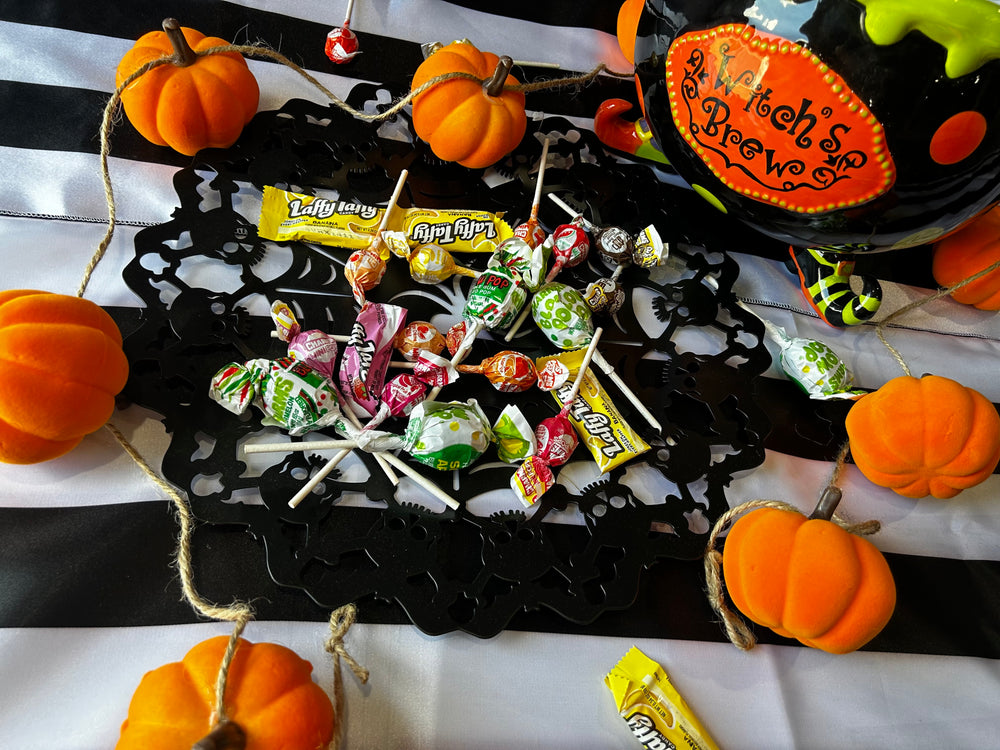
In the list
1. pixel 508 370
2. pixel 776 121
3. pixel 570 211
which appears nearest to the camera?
pixel 776 121

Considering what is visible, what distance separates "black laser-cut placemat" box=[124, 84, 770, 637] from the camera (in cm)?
90

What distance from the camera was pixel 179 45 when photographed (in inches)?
41.6

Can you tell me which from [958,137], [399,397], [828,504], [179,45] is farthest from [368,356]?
[958,137]

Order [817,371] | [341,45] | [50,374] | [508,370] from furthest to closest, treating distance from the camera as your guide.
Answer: [341,45] → [817,371] → [508,370] → [50,374]

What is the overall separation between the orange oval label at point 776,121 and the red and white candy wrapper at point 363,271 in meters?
0.57

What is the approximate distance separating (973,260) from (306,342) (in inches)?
53.3

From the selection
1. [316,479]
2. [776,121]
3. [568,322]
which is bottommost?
[316,479]

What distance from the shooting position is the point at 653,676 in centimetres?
90

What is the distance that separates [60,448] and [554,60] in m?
1.37

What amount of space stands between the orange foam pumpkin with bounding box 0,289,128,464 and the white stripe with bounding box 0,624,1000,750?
0.26 metres

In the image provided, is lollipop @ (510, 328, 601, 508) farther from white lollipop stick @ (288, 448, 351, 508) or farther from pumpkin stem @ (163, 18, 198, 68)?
pumpkin stem @ (163, 18, 198, 68)

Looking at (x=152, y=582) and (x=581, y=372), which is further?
(x=581, y=372)

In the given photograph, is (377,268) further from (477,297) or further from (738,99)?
(738,99)

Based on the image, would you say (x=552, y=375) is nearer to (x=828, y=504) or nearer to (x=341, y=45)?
(x=828, y=504)
